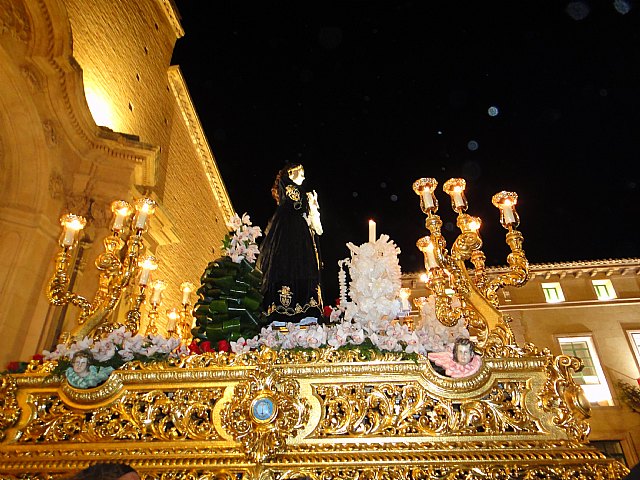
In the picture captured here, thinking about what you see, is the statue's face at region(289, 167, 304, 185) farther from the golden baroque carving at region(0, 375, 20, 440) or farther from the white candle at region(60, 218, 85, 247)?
the golden baroque carving at region(0, 375, 20, 440)

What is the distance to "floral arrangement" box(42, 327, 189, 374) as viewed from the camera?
344 cm

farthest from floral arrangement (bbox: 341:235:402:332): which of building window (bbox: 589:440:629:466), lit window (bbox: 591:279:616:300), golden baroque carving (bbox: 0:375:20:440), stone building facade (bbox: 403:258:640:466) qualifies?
lit window (bbox: 591:279:616:300)

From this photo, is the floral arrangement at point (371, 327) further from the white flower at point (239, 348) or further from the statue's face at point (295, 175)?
the statue's face at point (295, 175)

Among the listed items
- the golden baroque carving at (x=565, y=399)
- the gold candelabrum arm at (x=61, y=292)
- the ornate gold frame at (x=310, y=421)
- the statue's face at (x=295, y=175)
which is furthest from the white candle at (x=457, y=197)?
the gold candelabrum arm at (x=61, y=292)

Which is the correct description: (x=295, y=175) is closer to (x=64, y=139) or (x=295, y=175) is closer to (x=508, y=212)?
(x=508, y=212)

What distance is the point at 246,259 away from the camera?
14.2 feet

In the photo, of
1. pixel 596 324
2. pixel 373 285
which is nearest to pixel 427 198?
pixel 373 285

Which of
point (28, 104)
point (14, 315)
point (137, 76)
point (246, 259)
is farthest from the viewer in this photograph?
point (137, 76)

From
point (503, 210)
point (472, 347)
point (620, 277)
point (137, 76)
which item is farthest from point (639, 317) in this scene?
point (137, 76)

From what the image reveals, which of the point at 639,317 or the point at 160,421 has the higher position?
the point at 639,317

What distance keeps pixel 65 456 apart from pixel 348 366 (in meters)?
2.12

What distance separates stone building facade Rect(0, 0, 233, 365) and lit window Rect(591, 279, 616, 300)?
69.4ft

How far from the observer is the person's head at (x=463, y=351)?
3.08 m

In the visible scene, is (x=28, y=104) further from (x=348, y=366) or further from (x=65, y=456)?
(x=348, y=366)
